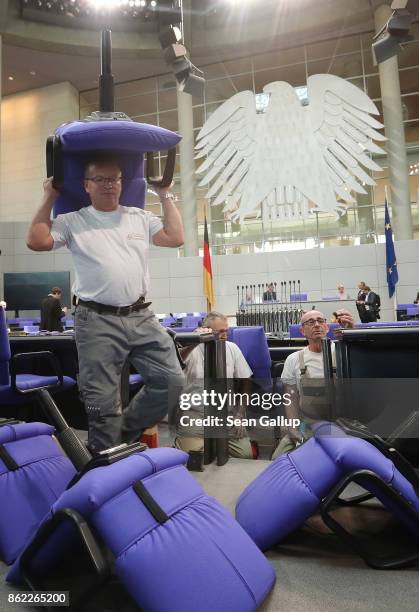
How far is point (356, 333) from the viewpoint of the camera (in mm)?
2205

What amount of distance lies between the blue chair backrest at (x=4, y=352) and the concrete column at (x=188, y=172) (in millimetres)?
9078

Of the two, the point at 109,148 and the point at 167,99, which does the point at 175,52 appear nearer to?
the point at 109,148

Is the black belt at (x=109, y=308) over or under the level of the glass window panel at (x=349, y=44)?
under

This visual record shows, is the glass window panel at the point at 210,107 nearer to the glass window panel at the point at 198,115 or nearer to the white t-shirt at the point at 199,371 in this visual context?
the glass window panel at the point at 198,115

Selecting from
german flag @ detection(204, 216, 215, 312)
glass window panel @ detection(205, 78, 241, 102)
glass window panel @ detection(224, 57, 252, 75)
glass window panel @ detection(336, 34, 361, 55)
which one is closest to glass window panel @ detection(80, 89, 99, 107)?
glass window panel @ detection(205, 78, 241, 102)

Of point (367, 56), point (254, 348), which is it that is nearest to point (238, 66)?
point (367, 56)

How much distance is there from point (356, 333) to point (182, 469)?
1.29m

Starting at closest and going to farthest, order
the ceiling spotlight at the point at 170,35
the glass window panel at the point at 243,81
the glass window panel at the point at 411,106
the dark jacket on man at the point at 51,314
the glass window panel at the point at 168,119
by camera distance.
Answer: the ceiling spotlight at the point at 170,35 < the dark jacket on man at the point at 51,314 < the glass window panel at the point at 411,106 < the glass window panel at the point at 243,81 < the glass window panel at the point at 168,119

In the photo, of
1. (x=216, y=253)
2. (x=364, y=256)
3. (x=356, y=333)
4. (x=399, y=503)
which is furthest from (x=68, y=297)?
(x=399, y=503)

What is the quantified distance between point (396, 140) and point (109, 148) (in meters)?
10.5

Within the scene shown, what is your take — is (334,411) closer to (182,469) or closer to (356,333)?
(356,333)

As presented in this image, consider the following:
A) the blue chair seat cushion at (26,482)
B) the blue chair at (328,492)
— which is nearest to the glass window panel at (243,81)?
the blue chair seat cushion at (26,482)

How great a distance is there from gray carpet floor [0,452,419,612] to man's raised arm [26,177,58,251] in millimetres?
1028

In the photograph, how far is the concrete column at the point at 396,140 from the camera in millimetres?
10117
